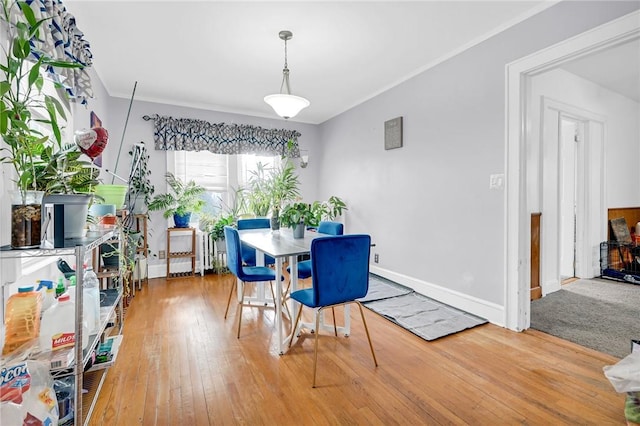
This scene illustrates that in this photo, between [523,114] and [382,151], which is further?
[382,151]

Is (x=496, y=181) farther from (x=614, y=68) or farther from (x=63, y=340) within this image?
(x=63, y=340)

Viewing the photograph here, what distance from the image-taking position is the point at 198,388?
5.94 ft

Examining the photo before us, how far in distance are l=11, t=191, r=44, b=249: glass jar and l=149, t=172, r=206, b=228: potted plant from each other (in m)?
3.22

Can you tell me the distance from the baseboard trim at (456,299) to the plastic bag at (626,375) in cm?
98

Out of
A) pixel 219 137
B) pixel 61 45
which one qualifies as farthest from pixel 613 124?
pixel 61 45

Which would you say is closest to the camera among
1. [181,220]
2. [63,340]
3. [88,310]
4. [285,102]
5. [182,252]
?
[63,340]

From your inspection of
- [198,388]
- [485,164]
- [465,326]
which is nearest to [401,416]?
[198,388]

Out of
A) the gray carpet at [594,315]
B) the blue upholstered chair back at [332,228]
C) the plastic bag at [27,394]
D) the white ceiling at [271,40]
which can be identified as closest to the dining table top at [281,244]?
the blue upholstered chair back at [332,228]

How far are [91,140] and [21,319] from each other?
2.52ft

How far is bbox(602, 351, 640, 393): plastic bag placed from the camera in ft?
4.99

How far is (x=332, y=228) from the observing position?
292 centimetres

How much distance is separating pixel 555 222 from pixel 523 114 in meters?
1.78

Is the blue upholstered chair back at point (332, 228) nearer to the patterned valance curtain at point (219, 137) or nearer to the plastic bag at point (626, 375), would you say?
the patterned valance curtain at point (219, 137)

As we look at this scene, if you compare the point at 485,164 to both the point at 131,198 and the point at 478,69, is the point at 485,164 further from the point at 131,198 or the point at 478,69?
the point at 131,198
